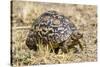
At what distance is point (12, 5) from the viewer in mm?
2369

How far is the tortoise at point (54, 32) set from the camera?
246 cm

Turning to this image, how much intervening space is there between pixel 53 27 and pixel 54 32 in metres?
0.07

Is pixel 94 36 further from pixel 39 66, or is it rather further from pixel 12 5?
pixel 12 5

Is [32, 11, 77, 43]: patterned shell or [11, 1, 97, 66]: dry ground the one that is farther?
[32, 11, 77, 43]: patterned shell

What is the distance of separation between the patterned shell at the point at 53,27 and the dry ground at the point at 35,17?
0.06 m

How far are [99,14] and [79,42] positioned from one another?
0.51 metres

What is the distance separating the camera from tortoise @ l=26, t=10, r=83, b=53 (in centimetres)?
A: 246

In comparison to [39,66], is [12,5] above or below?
above

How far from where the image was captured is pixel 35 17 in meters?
2.47

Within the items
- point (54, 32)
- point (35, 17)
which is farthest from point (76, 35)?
point (35, 17)

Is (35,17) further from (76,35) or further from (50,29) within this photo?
(76,35)

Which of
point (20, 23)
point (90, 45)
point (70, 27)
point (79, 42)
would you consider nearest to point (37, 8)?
point (20, 23)

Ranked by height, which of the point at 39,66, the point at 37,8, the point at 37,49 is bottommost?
the point at 39,66

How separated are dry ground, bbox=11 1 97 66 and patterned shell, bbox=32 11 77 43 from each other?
6 centimetres
